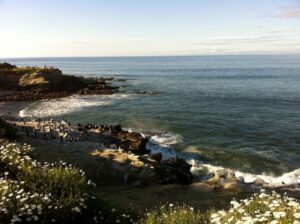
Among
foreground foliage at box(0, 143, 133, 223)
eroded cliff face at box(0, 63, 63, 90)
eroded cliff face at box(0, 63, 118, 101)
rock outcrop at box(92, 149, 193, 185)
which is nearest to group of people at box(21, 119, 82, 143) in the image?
rock outcrop at box(92, 149, 193, 185)

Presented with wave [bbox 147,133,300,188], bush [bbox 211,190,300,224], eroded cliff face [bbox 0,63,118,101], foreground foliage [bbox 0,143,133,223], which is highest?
bush [bbox 211,190,300,224]

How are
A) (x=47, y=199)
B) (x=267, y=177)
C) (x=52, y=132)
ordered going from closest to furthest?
(x=47, y=199) → (x=267, y=177) → (x=52, y=132)

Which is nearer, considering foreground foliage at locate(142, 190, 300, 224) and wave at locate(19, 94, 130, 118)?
foreground foliage at locate(142, 190, 300, 224)

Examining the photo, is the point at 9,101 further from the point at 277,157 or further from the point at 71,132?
the point at 277,157

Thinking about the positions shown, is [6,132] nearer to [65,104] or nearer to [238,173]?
[238,173]

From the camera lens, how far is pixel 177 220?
33.2 ft

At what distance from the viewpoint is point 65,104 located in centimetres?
5628

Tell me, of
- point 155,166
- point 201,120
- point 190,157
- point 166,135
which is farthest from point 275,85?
point 155,166

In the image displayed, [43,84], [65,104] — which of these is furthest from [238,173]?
[43,84]

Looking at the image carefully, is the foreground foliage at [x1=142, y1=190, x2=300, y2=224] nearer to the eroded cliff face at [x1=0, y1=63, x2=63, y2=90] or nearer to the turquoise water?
the turquoise water

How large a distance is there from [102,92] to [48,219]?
60.5m

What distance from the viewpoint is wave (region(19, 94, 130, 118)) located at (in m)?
49.4

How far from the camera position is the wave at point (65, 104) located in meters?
49.4

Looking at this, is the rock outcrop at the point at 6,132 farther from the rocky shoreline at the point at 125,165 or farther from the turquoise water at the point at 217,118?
the turquoise water at the point at 217,118
